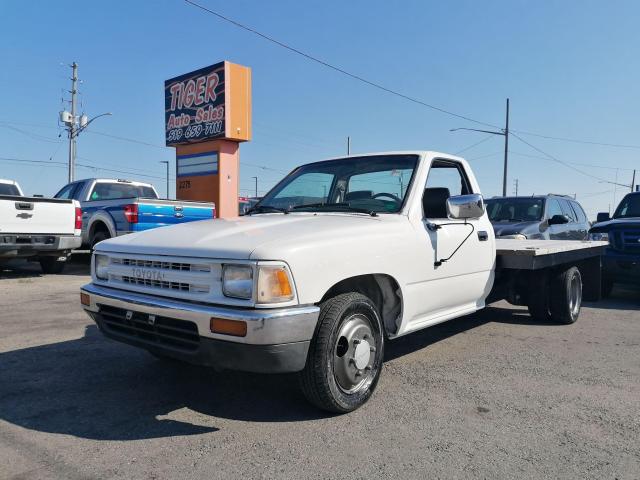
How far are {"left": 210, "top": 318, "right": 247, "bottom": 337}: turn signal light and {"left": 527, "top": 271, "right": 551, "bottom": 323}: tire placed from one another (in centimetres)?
436

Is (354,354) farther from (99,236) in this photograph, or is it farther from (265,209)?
(99,236)

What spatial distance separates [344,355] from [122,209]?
25.8 ft

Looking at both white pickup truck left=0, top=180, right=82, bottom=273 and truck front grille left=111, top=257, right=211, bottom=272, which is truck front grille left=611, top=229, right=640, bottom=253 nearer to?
truck front grille left=111, top=257, right=211, bottom=272

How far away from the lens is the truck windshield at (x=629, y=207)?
9734mm

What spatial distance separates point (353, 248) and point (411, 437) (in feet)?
3.81

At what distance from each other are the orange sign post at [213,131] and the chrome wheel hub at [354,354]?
1140cm

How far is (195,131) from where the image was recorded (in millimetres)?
14922

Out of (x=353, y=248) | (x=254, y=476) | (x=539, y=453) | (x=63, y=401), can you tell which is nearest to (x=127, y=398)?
(x=63, y=401)

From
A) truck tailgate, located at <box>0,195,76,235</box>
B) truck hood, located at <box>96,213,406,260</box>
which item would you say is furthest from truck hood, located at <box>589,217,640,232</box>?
truck tailgate, located at <box>0,195,76,235</box>

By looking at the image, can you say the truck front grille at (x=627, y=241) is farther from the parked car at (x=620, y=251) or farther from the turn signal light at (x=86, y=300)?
the turn signal light at (x=86, y=300)

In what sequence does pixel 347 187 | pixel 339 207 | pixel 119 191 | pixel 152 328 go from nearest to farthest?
1. pixel 152 328
2. pixel 339 207
3. pixel 347 187
4. pixel 119 191

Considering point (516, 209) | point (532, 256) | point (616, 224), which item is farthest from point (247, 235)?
point (516, 209)

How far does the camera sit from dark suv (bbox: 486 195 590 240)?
946 centimetres

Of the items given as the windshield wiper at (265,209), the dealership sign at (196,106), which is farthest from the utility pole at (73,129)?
the windshield wiper at (265,209)
